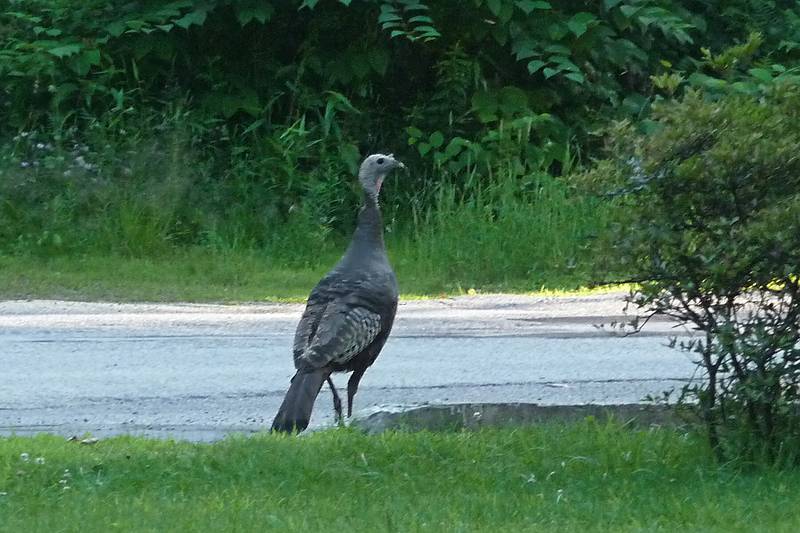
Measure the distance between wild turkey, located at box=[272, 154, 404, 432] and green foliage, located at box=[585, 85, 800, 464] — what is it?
166cm

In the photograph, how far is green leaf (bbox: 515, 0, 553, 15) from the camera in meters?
15.9

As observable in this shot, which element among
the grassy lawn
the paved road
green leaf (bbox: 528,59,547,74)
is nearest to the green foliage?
the paved road

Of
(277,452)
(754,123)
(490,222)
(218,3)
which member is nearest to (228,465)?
(277,452)

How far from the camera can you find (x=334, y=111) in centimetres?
1680

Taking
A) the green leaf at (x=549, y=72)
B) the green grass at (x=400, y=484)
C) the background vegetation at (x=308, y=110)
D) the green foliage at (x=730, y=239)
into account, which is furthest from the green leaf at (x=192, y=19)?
the green foliage at (x=730, y=239)

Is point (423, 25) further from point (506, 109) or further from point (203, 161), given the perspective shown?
point (203, 161)

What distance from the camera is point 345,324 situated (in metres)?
7.01

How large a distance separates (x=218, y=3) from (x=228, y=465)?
35.8ft

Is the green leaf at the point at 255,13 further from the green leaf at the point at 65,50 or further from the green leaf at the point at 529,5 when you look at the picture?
the green leaf at the point at 529,5

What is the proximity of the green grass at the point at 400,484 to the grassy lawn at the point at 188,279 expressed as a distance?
5865mm

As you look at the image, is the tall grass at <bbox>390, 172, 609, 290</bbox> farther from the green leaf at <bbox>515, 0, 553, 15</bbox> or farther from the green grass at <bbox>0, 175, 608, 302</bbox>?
the green leaf at <bbox>515, 0, 553, 15</bbox>

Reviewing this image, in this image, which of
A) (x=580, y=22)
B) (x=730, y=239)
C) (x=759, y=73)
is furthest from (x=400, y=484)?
(x=580, y=22)

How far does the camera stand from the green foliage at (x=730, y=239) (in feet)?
18.3

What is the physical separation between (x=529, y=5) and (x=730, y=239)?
1068 cm
